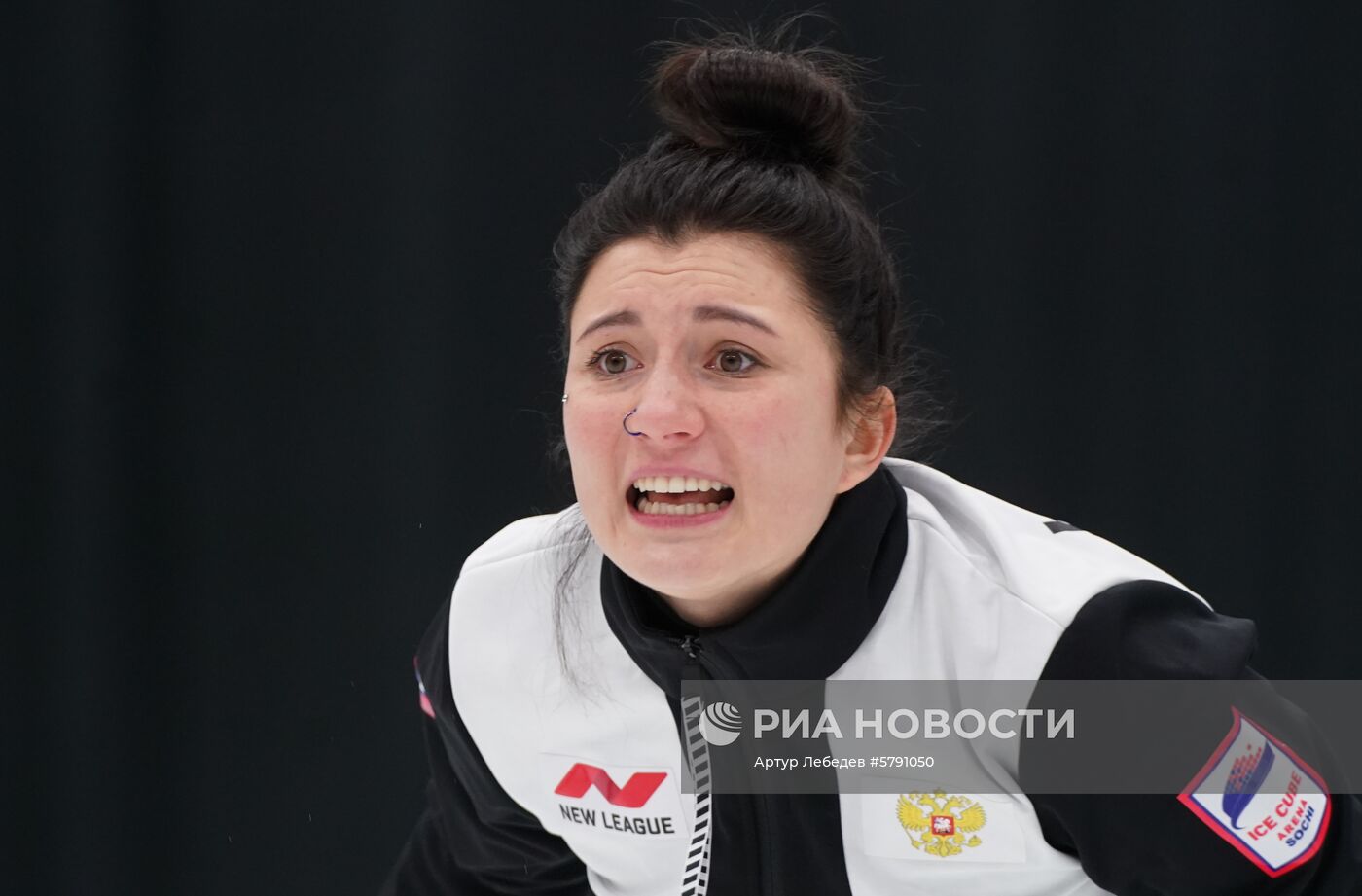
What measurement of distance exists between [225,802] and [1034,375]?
1257 mm

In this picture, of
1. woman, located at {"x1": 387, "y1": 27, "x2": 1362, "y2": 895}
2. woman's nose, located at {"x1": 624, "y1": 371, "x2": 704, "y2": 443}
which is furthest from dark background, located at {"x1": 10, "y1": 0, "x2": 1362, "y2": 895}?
woman's nose, located at {"x1": 624, "y1": 371, "x2": 704, "y2": 443}

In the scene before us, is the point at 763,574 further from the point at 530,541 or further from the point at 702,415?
the point at 530,541

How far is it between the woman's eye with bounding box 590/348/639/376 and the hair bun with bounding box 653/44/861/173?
209 mm

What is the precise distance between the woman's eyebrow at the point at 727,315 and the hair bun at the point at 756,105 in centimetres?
18

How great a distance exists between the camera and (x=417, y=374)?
2051 millimetres

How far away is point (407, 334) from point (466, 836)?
0.73 meters

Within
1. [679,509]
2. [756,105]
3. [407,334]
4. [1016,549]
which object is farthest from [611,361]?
[407,334]

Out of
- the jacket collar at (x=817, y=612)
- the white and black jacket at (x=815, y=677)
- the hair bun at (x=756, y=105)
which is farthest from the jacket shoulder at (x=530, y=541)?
the hair bun at (x=756, y=105)

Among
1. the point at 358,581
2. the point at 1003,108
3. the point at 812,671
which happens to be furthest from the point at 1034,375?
the point at 358,581

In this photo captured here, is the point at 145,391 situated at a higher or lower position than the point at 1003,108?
lower

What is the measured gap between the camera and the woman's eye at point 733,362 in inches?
50.1

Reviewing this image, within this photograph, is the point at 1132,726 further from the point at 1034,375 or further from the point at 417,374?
the point at 417,374

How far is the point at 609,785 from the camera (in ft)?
4.77

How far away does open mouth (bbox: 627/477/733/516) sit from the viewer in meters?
1.25
